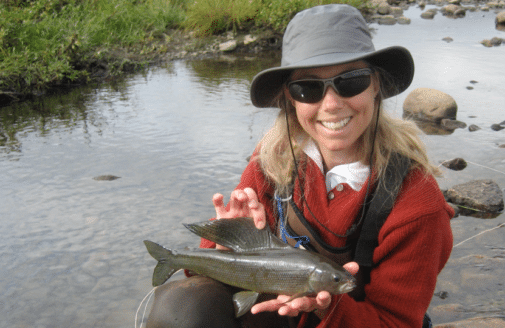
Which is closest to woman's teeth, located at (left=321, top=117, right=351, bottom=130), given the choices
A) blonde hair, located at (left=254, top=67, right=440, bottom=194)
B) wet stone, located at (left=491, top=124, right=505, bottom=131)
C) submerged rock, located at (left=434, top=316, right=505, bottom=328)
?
blonde hair, located at (left=254, top=67, right=440, bottom=194)

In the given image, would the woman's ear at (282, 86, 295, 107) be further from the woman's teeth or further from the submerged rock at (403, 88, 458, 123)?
the submerged rock at (403, 88, 458, 123)

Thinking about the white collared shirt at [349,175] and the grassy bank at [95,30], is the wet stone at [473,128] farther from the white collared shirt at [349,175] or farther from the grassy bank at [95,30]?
the grassy bank at [95,30]

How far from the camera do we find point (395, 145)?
8.39 feet

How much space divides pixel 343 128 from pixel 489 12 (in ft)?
75.6

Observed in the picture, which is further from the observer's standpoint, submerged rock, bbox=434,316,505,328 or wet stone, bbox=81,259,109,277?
wet stone, bbox=81,259,109,277

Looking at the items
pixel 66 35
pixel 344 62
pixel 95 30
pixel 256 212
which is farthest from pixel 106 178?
pixel 95 30

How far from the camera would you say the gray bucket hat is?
2.30 metres

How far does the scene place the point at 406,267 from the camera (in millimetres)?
2254

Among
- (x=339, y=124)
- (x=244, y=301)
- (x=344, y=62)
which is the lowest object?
(x=244, y=301)

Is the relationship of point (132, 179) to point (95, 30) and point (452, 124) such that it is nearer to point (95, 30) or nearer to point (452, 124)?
point (452, 124)

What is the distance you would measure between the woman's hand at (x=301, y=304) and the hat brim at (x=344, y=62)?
993 mm

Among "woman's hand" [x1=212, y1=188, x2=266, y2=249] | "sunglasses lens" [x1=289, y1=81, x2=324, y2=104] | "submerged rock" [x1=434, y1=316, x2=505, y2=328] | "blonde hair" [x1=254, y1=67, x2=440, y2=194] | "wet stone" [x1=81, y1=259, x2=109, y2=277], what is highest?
"sunglasses lens" [x1=289, y1=81, x2=324, y2=104]

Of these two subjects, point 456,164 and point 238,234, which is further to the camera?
point 456,164

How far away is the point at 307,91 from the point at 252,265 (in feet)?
3.12
